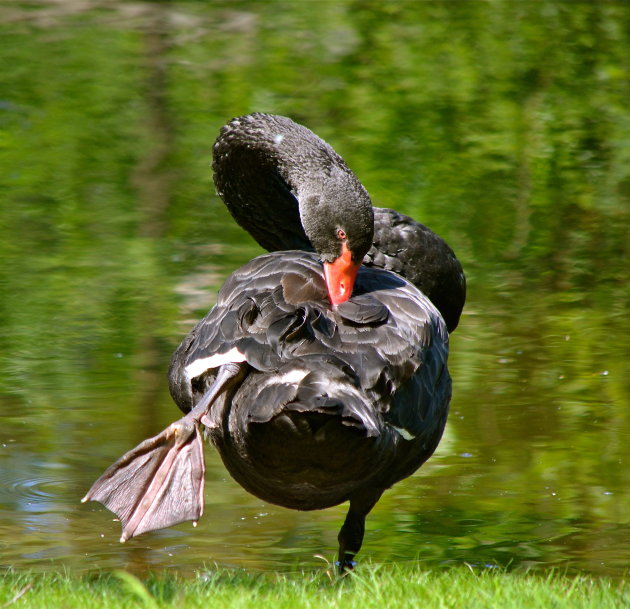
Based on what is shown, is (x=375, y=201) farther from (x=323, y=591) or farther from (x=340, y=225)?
(x=323, y=591)

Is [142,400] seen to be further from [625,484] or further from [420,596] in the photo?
[420,596]

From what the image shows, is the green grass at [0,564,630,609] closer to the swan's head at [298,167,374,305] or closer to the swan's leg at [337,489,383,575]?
the swan's leg at [337,489,383,575]

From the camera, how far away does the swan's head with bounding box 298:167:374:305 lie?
4156 mm

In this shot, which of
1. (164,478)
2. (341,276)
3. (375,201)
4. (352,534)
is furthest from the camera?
(375,201)

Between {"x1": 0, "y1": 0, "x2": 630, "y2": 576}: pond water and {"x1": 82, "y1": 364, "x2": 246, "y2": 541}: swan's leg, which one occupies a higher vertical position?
{"x1": 82, "y1": 364, "x2": 246, "y2": 541}: swan's leg

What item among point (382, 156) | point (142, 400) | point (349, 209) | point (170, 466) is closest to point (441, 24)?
point (382, 156)

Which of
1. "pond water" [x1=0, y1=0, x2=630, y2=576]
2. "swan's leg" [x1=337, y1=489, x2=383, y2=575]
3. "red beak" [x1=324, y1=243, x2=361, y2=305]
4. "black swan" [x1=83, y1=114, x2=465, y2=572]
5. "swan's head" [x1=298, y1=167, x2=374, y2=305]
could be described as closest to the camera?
"black swan" [x1=83, y1=114, x2=465, y2=572]

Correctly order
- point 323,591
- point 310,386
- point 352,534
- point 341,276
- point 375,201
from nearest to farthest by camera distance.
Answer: point 310,386
point 323,591
point 341,276
point 352,534
point 375,201

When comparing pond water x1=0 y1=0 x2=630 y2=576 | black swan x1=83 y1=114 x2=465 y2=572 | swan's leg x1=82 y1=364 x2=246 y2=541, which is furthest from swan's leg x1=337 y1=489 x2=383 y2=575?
swan's leg x1=82 y1=364 x2=246 y2=541

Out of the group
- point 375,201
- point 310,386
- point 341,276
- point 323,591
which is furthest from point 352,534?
point 375,201

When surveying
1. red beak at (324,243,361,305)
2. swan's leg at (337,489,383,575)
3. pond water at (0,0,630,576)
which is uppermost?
red beak at (324,243,361,305)

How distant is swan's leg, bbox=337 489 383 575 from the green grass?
10.3 inches

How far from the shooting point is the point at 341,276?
4.11 metres

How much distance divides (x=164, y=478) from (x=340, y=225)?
50.7 inches
